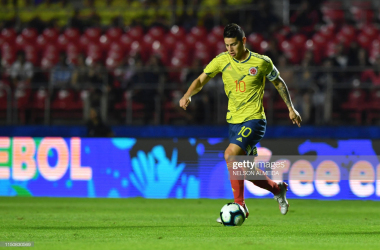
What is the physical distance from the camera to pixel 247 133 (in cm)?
708

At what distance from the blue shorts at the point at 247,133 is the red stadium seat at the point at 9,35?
12189 mm

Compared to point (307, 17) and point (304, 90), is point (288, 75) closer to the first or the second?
point (304, 90)

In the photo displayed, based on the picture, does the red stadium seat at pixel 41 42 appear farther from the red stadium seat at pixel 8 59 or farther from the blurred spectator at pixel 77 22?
the blurred spectator at pixel 77 22

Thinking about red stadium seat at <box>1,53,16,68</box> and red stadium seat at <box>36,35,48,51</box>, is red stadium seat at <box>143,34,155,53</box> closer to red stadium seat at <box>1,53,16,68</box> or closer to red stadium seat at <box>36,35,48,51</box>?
red stadium seat at <box>36,35,48,51</box>

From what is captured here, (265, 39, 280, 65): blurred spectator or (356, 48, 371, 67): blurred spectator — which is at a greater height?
(265, 39, 280, 65): blurred spectator

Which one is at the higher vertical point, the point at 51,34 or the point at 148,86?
the point at 51,34

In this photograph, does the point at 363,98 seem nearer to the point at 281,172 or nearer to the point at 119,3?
Answer: the point at 281,172

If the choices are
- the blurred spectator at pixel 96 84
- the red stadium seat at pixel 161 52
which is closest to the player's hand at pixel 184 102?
the blurred spectator at pixel 96 84

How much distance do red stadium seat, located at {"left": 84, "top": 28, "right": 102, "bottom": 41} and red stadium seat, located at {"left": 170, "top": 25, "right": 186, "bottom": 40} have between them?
2100 millimetres

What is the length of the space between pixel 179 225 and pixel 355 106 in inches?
276

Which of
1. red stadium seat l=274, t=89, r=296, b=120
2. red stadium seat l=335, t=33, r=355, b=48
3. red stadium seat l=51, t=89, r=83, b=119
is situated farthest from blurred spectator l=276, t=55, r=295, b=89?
red stadium seat l=51, t=89, r=83, b=119

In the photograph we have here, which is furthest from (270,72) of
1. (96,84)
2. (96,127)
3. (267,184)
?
(96,84)

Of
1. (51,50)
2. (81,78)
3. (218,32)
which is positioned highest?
(218,32)

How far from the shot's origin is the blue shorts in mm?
7078
